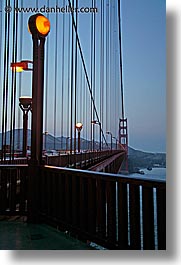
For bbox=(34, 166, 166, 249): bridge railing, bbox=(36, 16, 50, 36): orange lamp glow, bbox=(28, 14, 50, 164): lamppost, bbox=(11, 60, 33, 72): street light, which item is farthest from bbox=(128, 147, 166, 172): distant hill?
bbox=(11, 60, 33, 72): street light

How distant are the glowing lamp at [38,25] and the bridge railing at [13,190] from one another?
111 centimetres

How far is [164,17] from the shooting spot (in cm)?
190

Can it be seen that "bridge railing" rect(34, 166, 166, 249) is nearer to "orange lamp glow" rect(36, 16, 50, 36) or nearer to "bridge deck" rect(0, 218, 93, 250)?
"bridge deck" rect(0, 218, 93, 250)

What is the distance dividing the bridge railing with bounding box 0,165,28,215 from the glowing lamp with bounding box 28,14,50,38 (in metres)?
1.11

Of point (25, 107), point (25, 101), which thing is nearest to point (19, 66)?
point (25, 101)

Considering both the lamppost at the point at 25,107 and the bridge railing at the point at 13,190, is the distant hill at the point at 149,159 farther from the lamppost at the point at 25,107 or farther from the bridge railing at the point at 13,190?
the lamppost at the point at 25,107

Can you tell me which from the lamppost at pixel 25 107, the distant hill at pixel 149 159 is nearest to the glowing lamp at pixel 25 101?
the lamppost at pixel 25 107

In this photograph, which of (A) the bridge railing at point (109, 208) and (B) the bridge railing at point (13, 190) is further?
(B) the bridge railing at point (13, 190)

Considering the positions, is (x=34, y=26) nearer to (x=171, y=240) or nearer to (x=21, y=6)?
(x=21, y=6)

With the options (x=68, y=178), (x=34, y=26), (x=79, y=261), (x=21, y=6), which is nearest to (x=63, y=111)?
(x=21, y=6)

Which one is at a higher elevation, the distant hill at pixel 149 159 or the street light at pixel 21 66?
the street light at pixel 21 66

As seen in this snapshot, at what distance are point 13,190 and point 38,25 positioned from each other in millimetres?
1379

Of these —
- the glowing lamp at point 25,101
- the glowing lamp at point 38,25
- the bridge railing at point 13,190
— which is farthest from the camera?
the glowing lamp at point 25,101

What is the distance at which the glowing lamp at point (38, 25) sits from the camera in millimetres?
2512
